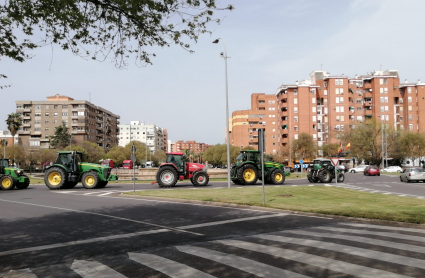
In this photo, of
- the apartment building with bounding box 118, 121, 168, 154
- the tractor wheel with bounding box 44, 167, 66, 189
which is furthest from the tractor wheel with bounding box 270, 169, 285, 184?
the apartment building with bounding box 118, 121, 168, 154

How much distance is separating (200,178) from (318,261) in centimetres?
2033

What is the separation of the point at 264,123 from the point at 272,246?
112m

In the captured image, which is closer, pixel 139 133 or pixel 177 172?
pixel 177 172

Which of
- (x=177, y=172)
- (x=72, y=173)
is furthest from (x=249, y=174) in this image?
(x=72, y=173)

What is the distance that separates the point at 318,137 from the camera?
95188 mm

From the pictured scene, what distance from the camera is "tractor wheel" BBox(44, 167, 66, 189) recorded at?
80.4ft

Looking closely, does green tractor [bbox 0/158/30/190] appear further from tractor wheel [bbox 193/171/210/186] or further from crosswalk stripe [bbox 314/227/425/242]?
crosswalk stripe [bbox 314/227/425/242]

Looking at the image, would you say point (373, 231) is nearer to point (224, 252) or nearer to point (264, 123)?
point (224, 252)

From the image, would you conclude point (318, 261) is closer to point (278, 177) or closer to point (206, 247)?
point (206, 247)

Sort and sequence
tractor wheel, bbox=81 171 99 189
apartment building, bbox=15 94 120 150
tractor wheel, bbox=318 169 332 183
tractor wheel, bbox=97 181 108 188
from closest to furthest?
tractor wheel, bbox=81 171 99 189
tractor wheel, bbox=97 181 108 188
tractor wheel, bbox=318 169 332 183
apartment building, bbox=15 94 120 150

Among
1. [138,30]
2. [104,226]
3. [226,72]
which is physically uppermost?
[226,72]

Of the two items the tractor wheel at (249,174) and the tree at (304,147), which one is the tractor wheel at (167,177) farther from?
the tree at (304,147)

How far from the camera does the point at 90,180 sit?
25047mm

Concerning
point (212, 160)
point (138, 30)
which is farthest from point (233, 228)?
point (212, 160)
